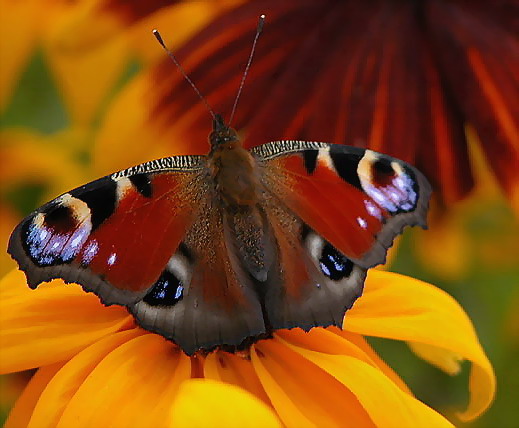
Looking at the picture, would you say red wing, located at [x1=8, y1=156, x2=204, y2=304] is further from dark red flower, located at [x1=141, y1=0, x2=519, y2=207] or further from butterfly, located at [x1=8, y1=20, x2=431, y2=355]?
dark red flower, located at [x1=141, y1=0, x2=519, y2=207]

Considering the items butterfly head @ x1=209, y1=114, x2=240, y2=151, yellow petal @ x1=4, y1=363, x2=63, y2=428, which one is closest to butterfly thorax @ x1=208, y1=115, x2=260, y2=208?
butterfly head @ x1=209, y1=114, x2=240, y2=151

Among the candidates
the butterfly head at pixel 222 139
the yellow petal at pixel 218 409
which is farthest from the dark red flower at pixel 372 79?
the yellow petal at pixel 218 409

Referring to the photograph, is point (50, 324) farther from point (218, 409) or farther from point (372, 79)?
point (372, 79)

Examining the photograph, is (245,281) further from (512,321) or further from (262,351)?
(512,321)

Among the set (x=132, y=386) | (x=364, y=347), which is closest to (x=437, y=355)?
(x=364, y=347)

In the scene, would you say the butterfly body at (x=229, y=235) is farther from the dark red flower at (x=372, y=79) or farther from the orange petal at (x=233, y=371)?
the dark red flower at (x=372, y=79)

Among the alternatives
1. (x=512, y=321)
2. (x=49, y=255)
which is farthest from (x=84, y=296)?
(x=512, y=321)
